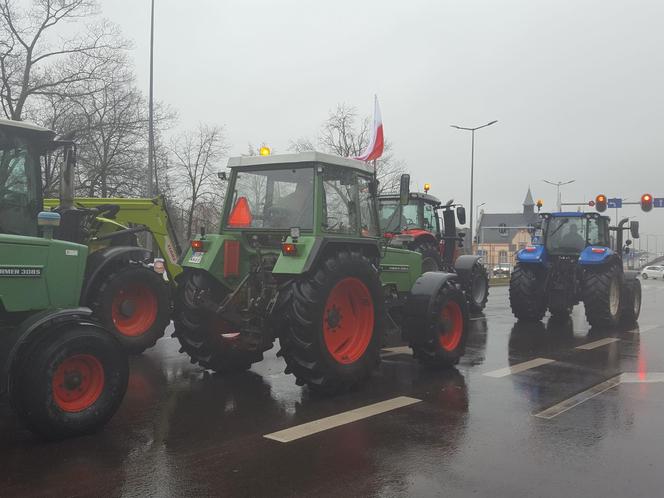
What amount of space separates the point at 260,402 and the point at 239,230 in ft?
6.58

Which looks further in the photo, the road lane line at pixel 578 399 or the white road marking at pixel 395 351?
the white road marking at pixel 395 351

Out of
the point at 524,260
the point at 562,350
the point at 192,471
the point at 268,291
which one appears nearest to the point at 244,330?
the point at 268,291

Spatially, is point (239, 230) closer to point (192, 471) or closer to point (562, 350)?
point (192, 471)

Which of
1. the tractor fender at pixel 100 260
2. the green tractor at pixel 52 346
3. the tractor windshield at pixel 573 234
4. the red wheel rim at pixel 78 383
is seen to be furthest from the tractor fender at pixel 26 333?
the tractor windshield at pixel 573 234

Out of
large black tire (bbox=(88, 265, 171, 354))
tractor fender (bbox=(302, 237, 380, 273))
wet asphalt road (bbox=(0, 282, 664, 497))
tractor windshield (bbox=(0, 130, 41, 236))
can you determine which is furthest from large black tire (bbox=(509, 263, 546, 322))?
tractor windshield (bbox=(0, 130, 41, 236))

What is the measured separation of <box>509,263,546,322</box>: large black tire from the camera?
12.3 m

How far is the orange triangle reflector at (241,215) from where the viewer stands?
22.2 ft

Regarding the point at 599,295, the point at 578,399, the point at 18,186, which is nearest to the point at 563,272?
the point at 599,295

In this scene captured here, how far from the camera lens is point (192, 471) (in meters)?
3.97

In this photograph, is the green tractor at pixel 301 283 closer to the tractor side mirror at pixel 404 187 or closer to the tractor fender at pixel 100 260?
the tractor side mirror at pixel 404 187

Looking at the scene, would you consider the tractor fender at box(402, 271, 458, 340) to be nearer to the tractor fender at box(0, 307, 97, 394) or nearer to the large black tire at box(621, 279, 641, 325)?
the tractor fender at box(0, 307, 97, 394)

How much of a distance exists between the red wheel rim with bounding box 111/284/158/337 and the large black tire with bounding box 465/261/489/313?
24.5ft

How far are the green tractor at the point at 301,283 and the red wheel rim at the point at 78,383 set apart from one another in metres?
1.69

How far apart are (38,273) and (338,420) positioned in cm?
270
